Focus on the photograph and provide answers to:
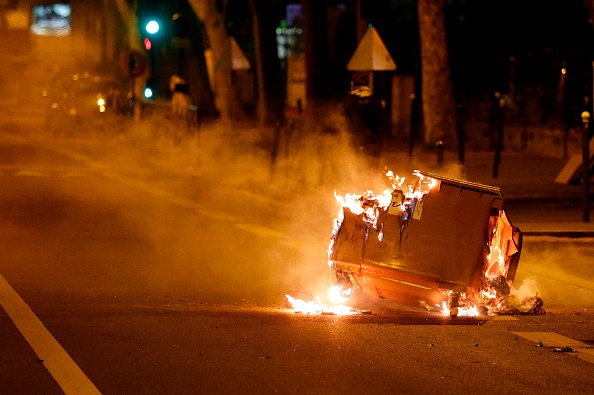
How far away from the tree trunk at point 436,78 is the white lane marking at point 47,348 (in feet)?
54.4

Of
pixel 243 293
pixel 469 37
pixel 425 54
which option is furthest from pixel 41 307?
pixel 469 37

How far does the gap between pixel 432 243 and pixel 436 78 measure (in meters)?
16.8

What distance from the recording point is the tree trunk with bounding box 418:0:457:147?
25.3 meters

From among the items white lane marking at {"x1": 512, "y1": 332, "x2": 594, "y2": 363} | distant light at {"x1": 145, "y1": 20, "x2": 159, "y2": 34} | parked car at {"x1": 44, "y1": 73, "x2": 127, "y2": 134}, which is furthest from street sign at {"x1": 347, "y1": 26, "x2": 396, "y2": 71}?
parked car at {"x1": 44, "y1": 73, "x2": 127, "y2": 134}

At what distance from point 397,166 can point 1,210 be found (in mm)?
7314

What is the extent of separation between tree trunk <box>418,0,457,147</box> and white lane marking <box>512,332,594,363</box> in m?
16.9

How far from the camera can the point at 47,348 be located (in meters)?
7.71

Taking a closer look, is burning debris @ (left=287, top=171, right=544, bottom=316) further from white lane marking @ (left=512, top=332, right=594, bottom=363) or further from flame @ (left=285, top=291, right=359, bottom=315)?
white lane marking @ (left=512, top=332, right=594, bottom=363)

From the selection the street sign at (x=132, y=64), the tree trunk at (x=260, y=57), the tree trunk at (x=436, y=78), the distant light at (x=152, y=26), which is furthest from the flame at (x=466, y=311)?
the tree trunk at (x=260, y=57)

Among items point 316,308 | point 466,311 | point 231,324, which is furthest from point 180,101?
point 231,324

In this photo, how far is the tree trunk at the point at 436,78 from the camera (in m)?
25.3

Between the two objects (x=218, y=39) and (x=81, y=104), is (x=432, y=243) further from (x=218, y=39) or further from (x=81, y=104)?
(x=81, y=104)

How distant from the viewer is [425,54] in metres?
25.4

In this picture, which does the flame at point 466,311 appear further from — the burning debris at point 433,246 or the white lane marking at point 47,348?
the white lane marking at point 47,348
